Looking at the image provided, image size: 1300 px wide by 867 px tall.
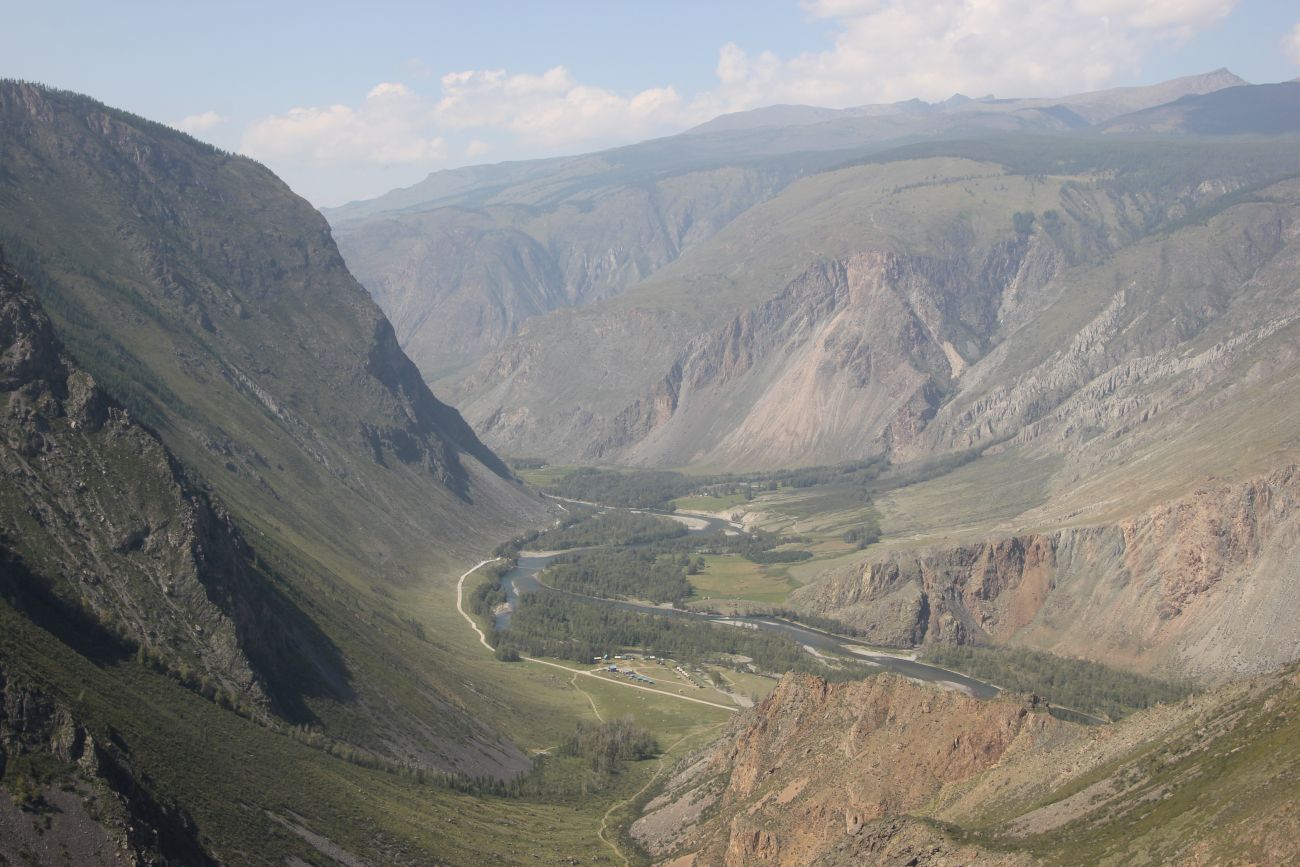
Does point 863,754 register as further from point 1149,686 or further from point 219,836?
point 1149,686

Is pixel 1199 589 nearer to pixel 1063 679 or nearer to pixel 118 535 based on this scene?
pixel 1063 679

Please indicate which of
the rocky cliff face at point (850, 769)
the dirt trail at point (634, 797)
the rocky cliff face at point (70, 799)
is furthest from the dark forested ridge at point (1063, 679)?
the rocky cliff face at point (70, 799)

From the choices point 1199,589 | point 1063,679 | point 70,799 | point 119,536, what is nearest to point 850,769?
Result: point 70,799

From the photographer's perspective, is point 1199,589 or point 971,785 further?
point 1199,589

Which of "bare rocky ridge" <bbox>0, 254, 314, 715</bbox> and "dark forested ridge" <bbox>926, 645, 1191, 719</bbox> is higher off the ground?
"bare rocky ridge" <bbox>0, 254, 314, 715</bbox>

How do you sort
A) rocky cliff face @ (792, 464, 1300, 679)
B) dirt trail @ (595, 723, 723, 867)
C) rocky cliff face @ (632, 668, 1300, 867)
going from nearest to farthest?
rocky cliff face @ (632, 668, 1300, 867), dirt trail @ (595, 723, 723, 867), rocky cliff face @ (792, 464, 1300, 679)

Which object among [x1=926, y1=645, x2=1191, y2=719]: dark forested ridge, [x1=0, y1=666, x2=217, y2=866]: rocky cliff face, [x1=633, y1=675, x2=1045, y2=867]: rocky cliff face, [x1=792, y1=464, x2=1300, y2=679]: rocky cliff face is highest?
[x1=0, y1=666, x2=217, y2=866]: rocky cliff face

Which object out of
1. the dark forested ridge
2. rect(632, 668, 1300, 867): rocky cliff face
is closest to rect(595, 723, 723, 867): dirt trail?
rect(632, 668, 1300, 867): rocky cliff face

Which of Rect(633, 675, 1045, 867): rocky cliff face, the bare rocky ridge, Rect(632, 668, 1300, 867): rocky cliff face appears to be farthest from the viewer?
the bare rocky ridge

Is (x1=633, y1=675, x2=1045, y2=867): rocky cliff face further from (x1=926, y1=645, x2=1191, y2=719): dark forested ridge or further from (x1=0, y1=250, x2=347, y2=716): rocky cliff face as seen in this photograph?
(x1=926, y1=645, x2=1191, y2=719): dark forested ridge

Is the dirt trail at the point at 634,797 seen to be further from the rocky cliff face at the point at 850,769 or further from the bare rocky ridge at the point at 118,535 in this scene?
the bare rocky ridge at the point at 118,535
